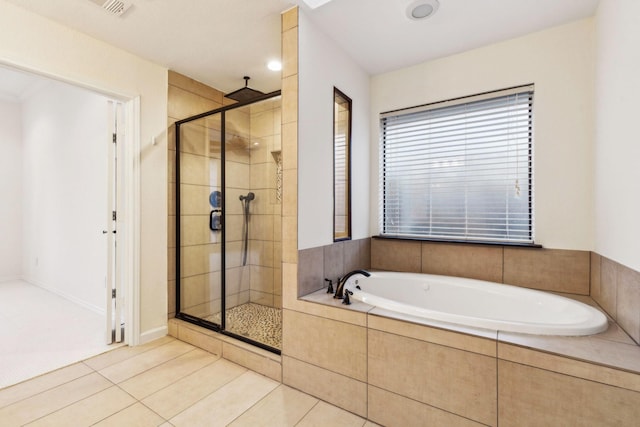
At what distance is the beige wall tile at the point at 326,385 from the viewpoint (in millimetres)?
1639

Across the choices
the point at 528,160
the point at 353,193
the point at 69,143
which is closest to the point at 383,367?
the point at 353,193

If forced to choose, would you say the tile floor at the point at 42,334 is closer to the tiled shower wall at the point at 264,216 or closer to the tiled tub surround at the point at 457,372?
the tiled shower wall at the point at 264,216

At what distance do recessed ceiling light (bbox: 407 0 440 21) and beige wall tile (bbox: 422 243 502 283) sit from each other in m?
1.63

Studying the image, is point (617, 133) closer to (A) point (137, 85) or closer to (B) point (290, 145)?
(B) point (290, 145)

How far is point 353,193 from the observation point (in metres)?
2.55

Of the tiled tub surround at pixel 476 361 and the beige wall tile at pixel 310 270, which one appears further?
the beige wall tile at pixel 310 270

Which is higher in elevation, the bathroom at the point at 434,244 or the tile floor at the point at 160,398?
the bathroom at the point at 434,244

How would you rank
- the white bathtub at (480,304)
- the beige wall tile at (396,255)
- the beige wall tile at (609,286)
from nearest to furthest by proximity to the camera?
the white bathtub at (480,304) < the beige wall tile at (609,286) < the beige wall tile at (396,255)

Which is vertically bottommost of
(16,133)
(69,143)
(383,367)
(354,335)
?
(383,367)

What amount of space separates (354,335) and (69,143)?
400cm

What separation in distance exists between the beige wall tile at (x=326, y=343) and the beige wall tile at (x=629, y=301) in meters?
1.16

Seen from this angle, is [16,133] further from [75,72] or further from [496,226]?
[496,226]

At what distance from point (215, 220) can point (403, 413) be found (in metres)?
1.99

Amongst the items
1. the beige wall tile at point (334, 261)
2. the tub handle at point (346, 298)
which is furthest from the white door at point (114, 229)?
the tub handle at point (346, 298)
